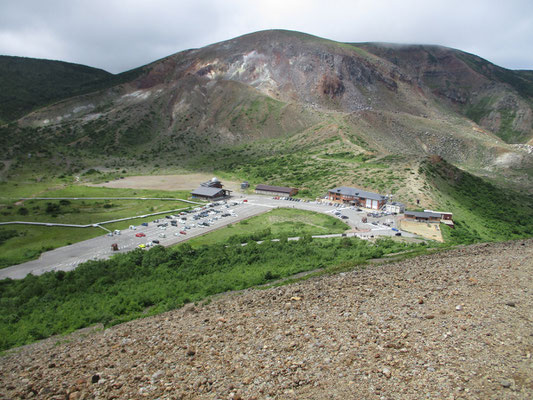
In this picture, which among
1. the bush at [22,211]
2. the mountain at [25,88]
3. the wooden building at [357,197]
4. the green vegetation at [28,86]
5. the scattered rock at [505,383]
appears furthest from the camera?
the green vegetation at [28,86]

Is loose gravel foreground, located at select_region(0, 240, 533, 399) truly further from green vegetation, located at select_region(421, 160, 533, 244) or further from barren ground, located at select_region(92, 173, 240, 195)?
barren ground, located at select_region(92, 173, 240, 195)

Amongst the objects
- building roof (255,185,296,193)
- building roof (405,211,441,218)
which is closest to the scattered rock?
building roof (405,211,441,218)

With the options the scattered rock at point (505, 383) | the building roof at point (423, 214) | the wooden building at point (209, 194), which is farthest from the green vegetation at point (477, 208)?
the wooden building at point (209, 194)

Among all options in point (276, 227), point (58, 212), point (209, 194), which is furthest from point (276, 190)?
point (58, 212)

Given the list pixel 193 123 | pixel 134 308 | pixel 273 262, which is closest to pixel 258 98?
pixel 193 123

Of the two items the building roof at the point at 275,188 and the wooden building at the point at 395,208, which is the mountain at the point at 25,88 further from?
the wooden building at the point at 395,208

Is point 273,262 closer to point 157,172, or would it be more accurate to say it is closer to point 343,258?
point 343,258
